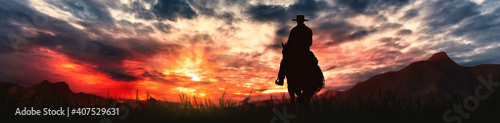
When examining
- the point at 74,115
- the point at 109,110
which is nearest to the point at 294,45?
the point at 109,110

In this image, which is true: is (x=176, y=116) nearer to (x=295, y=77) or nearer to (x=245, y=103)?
(x=245, y=103)

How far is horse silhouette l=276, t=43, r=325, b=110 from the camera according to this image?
35.1ft

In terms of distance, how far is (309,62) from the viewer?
35.4 feet

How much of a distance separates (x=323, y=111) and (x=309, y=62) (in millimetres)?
3358

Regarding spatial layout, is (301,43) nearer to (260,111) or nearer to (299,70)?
(299,70)
